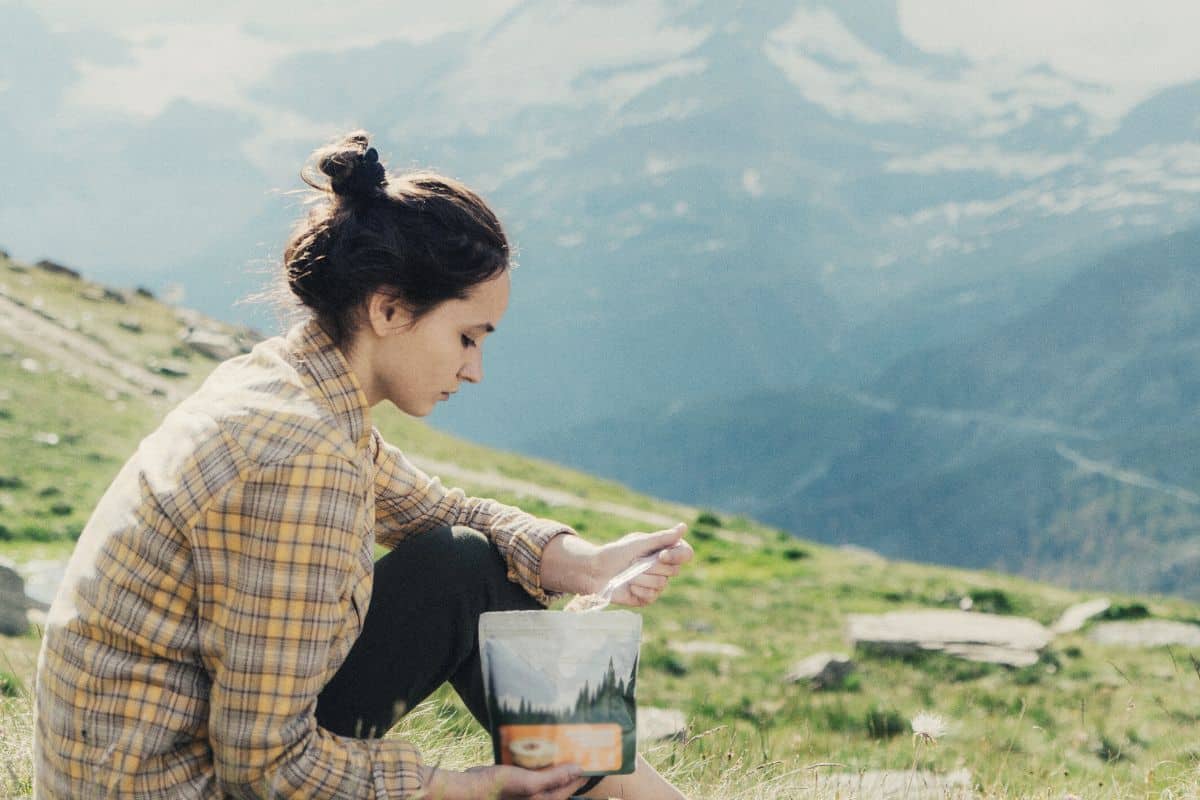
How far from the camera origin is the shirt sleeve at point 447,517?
9.65 feet

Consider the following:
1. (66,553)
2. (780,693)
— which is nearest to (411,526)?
(780,693)

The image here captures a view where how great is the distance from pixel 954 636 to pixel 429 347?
943 cm

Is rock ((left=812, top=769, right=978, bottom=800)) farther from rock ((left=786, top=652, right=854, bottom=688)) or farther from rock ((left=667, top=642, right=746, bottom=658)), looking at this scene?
rock ((left=667, top=642, right=746, bottom=658))

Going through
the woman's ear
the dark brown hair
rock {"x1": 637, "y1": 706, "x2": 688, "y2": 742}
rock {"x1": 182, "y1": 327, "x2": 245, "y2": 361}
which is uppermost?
rock {"x1": 182, "y1": 327, "x2": 245, "y2": 361}

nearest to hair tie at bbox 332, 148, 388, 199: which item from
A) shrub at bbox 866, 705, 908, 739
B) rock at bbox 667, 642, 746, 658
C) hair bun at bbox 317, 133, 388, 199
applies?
hair bun at bbox 317, 133, 388, 199

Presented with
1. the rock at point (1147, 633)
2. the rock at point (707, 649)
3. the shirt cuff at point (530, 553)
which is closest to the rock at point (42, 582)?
the shirt cuff at point (530, 553)

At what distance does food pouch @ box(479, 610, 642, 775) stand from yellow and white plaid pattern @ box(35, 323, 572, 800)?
0.21 metres

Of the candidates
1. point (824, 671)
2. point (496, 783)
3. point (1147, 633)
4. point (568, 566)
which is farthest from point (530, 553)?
point (1147, 633)

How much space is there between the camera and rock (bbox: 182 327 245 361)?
33.5 metres

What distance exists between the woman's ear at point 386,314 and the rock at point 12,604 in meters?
5.18

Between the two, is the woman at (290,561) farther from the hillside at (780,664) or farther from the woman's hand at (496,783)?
the hillside at (780,664)

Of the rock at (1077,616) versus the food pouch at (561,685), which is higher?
the rock at (1077,616)

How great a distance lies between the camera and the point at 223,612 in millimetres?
2072

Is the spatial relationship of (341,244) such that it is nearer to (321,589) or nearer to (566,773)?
(321,589)
